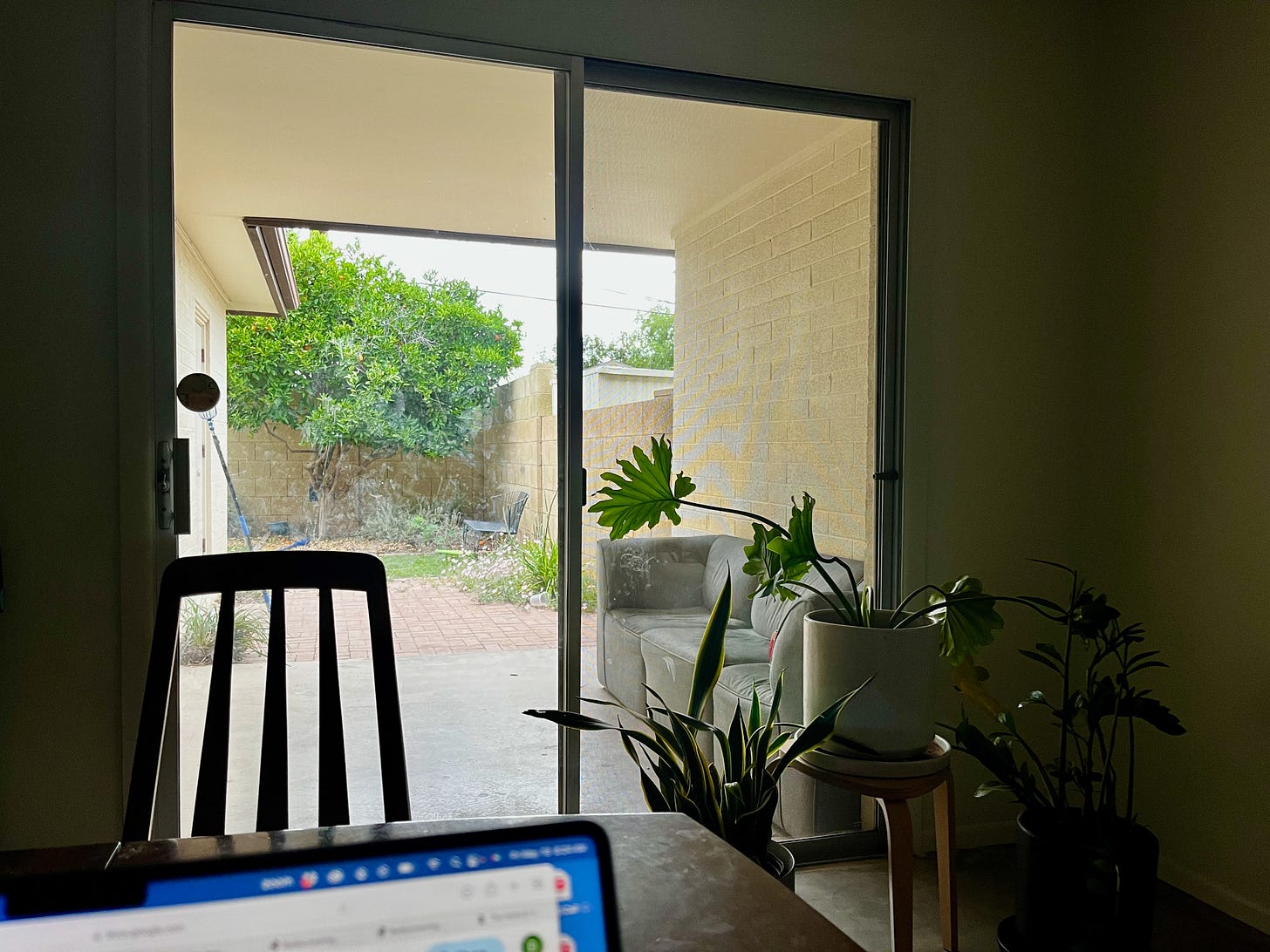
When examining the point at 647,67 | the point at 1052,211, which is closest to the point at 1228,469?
the point at 1052,211

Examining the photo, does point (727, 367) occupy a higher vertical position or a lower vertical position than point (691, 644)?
higher

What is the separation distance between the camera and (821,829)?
2.67 metres

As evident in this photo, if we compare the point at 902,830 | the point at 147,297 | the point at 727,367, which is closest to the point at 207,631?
the point at 147,297

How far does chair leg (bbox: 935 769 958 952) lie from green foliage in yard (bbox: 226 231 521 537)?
4.79ft

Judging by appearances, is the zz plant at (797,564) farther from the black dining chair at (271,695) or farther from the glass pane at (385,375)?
the black dining chair at (271,695)

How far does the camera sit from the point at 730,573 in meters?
2.54

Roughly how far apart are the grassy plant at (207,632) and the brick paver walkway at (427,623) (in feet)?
0.30

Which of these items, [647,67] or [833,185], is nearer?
[647,67]

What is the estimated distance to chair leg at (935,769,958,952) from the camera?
216cm

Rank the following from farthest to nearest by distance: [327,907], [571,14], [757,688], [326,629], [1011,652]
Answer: [1011,652], [757,688], [571,14], [326,629], [327,907]

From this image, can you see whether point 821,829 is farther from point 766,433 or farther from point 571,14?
point 571,14

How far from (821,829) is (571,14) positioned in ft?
7.69

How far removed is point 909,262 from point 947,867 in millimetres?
1628

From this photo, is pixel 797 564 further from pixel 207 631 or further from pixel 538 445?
pixel 207 631
